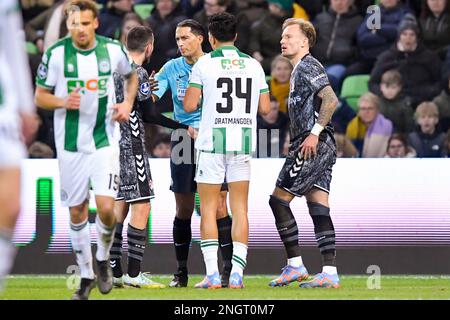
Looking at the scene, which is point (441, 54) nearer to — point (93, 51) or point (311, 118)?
point (311, 118)

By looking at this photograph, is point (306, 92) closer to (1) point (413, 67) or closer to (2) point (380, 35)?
(1) point (413, 67)

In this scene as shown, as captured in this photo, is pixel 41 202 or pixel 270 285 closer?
pixel 270 285

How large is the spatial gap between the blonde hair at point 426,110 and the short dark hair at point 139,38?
4602 millimetres

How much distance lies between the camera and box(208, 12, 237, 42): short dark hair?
1055 cm

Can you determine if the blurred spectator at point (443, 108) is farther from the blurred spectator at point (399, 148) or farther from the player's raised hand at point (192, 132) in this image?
the player's raised hand at point (192, 132)

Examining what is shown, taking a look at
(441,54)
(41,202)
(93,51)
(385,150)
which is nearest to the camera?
(93,51)

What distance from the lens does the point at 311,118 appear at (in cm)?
1106

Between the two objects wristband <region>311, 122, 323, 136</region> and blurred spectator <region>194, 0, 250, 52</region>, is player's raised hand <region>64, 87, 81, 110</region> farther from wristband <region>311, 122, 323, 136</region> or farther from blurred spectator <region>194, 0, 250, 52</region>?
blurred spectator <region>194, 0, 250, 52</region>

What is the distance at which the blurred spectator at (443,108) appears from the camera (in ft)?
48.3

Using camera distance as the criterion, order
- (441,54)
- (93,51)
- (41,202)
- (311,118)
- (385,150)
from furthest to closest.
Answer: (441,54)
(385,150)
(41,202)
(311,118)
(93,51)

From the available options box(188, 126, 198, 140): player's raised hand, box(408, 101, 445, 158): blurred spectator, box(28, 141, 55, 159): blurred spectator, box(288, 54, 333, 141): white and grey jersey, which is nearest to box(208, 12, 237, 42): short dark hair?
box(288, 54, 333, 141): white and grey jersey

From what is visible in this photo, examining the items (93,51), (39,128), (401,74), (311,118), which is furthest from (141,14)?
(93,51)

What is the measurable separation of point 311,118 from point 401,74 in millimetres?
4284

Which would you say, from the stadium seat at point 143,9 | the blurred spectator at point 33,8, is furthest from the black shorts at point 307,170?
the blurred spectator at point 33,8
